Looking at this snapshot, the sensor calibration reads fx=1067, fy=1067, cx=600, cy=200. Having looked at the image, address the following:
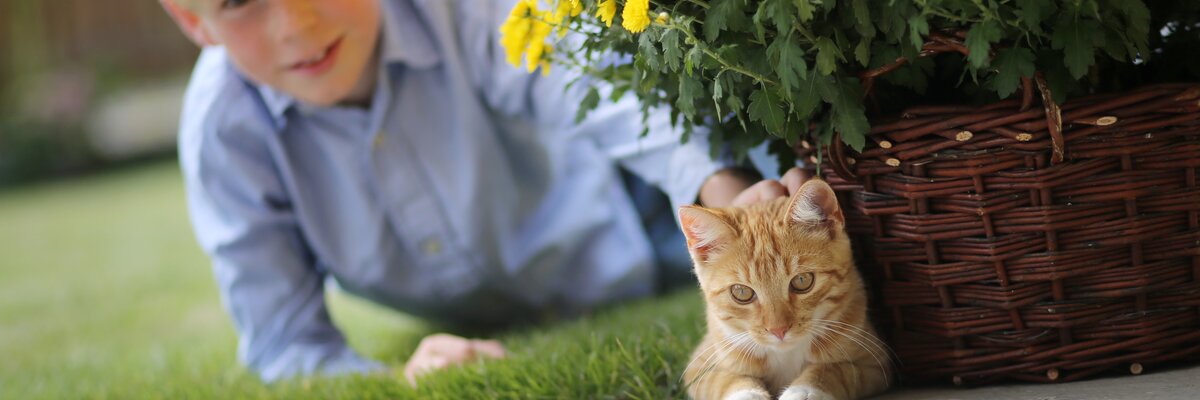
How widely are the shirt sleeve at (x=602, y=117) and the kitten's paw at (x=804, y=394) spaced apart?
0.45 metres

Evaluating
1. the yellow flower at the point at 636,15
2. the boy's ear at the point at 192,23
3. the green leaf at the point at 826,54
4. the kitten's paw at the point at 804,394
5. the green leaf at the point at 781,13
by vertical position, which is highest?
the boy's ear at the point at 192,23

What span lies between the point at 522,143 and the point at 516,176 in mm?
103

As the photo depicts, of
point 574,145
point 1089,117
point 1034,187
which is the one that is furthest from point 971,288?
point 574,145

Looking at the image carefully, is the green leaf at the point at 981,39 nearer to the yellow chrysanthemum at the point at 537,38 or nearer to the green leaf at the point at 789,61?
the green leaf at the point at 789,61

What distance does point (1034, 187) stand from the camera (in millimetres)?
1376

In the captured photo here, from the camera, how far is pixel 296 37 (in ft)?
7.39

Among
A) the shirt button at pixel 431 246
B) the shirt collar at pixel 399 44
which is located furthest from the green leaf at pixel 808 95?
the shirt button at pixel 431 246

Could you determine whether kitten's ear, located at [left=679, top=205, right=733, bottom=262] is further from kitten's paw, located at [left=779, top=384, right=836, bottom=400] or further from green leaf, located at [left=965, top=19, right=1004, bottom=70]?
green leaf, located at [left=965, top=19, right=1004, bottom=70]

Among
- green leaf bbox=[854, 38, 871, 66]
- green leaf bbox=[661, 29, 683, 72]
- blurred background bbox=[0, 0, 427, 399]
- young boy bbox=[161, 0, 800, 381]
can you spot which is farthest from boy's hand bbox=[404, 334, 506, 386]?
green leaf bbox=[854, 38, 871, 66]

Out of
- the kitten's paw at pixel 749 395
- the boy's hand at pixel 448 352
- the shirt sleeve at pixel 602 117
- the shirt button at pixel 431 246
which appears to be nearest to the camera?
the kitten's paw at pixel 749 395

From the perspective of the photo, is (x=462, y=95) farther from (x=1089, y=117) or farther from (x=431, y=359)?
(x=1089, y=117)

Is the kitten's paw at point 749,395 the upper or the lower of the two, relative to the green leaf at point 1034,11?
lower

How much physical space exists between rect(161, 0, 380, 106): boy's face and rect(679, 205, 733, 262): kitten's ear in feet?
3.63

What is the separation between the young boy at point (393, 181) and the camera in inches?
100
